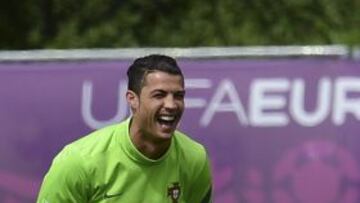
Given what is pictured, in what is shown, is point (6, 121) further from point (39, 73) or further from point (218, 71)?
point (218, 71)

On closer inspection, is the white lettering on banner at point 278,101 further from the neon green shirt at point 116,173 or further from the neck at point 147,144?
the neck at point 147,144

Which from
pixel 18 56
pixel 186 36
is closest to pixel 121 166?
pixel 18 56

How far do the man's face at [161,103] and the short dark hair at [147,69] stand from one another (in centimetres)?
2

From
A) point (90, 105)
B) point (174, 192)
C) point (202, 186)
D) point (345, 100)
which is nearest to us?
point (174, 192)

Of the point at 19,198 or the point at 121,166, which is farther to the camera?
the point at 19,198

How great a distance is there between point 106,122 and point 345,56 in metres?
1.50

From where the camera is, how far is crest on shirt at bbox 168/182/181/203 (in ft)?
13.1

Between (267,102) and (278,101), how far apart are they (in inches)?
2.6

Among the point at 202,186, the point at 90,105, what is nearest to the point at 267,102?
the point at 90,105

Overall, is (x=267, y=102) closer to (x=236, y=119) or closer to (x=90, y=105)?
(x=236, y=119)

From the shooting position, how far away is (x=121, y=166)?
3.91 m

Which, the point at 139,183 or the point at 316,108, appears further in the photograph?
the point at 316,108

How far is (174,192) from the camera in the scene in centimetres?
402

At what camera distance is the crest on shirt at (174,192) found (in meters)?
4.00
